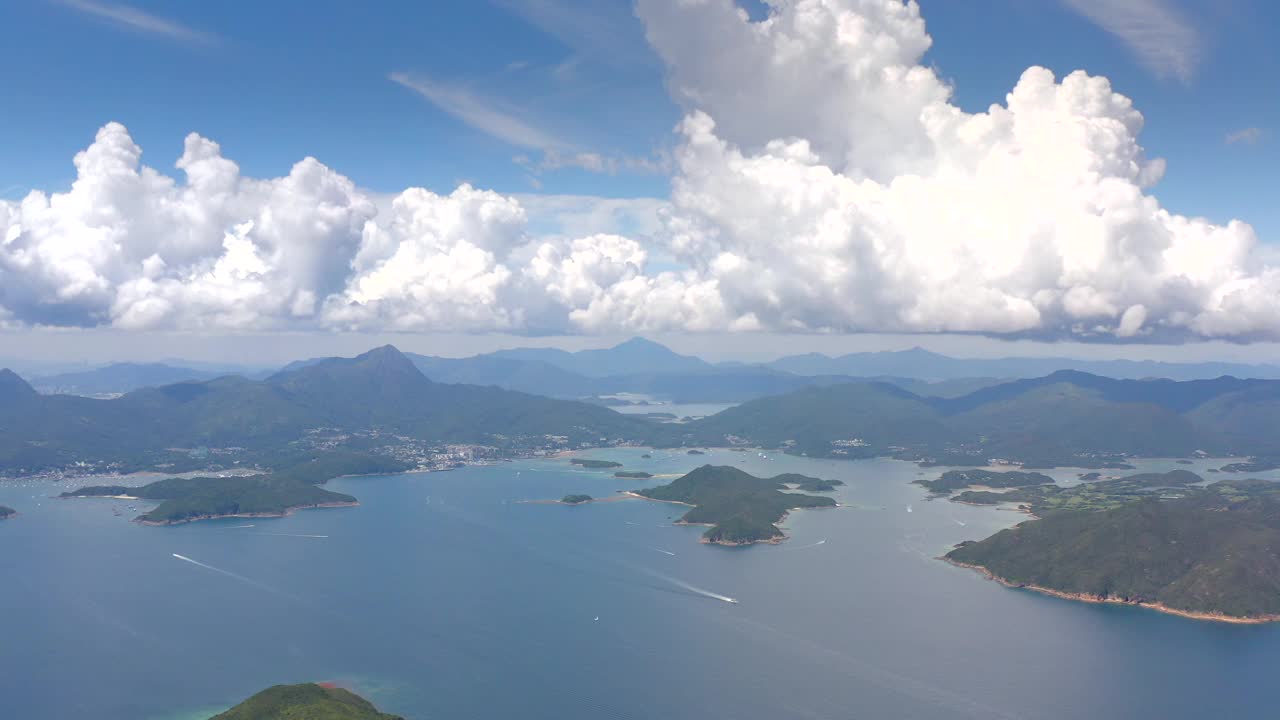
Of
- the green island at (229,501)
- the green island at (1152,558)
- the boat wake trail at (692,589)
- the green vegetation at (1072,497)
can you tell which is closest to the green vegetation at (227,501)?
the green island at (229,501)

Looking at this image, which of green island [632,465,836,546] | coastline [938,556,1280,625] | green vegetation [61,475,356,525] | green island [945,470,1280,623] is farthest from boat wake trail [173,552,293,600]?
green island [945,470,1280,623]

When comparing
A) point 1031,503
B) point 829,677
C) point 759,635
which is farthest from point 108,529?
point 1031,503

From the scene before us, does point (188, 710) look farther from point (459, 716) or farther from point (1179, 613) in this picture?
point (1179, 613)

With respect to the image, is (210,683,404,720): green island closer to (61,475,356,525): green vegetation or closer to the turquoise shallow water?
the turquoise shallow water

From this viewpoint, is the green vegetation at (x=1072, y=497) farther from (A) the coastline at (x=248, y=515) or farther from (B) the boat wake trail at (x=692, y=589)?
(A) the coastline at (x=248, y=515)

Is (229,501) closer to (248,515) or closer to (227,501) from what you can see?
(227,501)

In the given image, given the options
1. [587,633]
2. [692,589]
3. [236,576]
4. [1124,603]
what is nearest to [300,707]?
[587,633]

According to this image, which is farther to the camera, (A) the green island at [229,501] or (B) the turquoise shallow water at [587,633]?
(A) the green island at [229,501]
